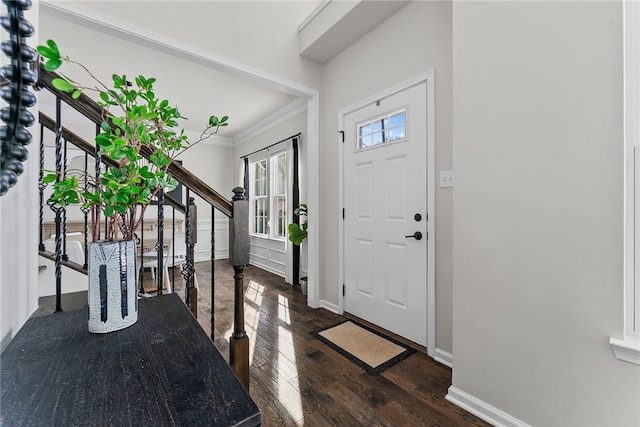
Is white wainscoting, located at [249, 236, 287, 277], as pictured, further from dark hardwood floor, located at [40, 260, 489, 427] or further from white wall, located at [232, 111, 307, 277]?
dark hardwood floor, located at [40, 260, 489, 427]

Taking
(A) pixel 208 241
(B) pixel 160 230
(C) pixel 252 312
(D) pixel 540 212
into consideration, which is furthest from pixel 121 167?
(A) pixel 208 241

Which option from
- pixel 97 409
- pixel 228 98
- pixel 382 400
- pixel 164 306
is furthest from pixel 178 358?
pixel 228 98

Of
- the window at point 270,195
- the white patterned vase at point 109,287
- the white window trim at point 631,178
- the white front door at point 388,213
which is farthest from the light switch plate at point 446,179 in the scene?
the window at point 270,195

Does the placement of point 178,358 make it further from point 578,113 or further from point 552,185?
point 578,113

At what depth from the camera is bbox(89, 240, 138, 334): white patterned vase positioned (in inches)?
33.6

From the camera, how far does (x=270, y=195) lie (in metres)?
4.89

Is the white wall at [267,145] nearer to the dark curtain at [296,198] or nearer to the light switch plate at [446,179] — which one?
the dark curtain at [296,198]

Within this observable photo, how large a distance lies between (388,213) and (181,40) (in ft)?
7.32

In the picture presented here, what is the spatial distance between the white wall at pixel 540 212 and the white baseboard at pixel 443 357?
417mm

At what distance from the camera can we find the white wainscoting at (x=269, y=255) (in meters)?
4.50

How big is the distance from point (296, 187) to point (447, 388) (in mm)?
2940

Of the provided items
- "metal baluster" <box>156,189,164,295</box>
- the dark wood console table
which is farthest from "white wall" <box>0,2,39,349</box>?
"metal baluster" <box>156,189,164,295</box>

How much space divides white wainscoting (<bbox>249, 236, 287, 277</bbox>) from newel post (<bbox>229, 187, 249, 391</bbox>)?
10.3 feet

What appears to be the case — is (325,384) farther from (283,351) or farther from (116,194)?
(116,194)
